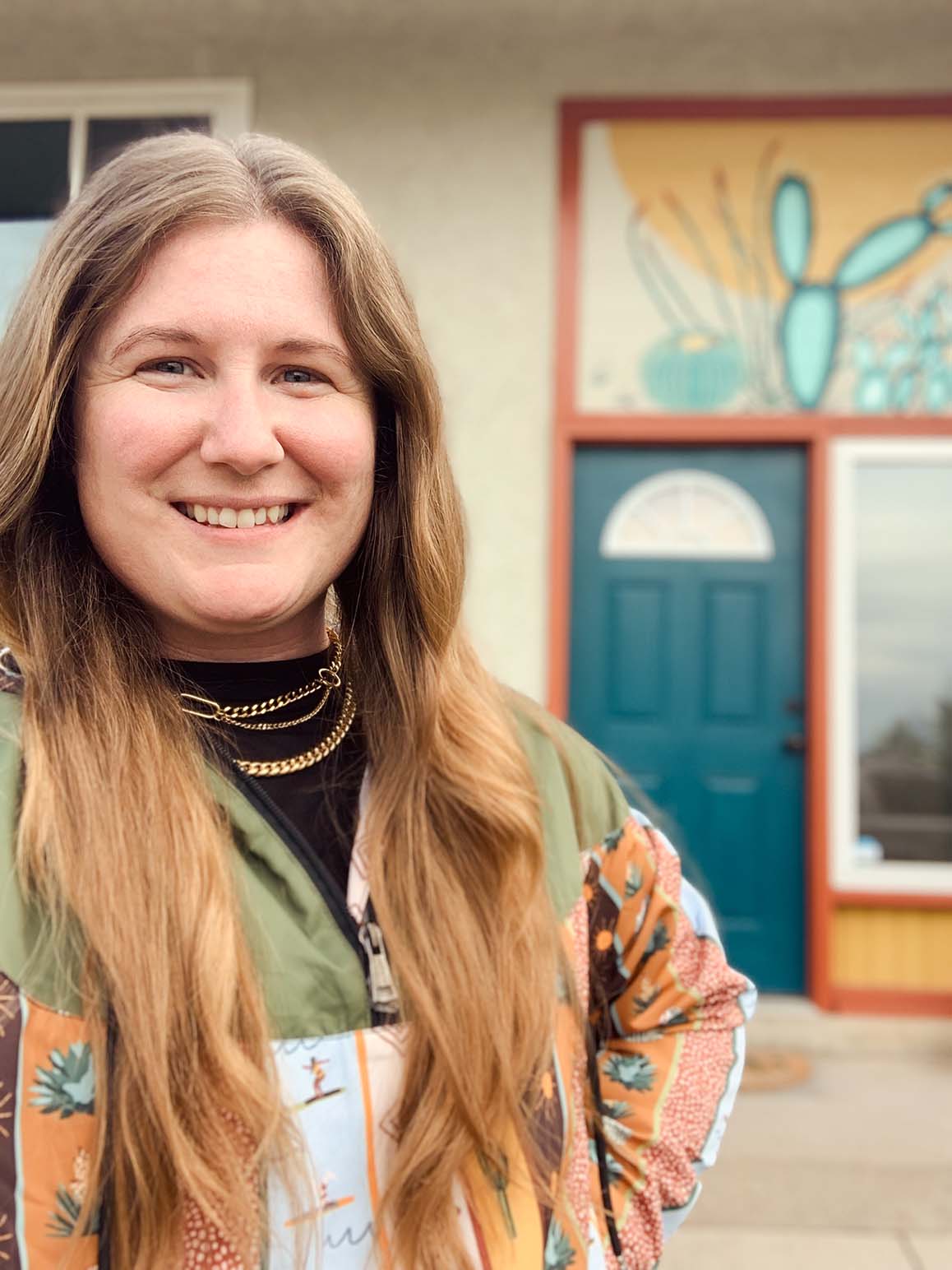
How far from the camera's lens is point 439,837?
1059 millimetres

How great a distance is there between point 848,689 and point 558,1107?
375 cm

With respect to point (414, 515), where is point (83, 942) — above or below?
below

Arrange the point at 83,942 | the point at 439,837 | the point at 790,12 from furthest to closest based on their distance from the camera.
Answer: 1. the point at 790,12
2. the point at 439,837
3. the point at 83,942

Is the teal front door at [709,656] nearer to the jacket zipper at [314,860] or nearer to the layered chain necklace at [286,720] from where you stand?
the layered chain necklace at [286,720]

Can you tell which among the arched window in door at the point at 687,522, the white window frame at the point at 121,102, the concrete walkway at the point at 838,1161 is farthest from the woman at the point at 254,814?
the white window frame at the point at 121,102

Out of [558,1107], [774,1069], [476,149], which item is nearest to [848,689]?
[774,1069]

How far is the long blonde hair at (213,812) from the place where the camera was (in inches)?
33.7

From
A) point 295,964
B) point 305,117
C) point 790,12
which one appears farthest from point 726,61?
point 295,964

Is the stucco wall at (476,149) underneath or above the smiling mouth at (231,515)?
above

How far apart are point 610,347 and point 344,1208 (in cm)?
408

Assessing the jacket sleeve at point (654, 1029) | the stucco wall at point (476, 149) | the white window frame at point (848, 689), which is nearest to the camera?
the jacket sleeve at point (654, 1029)

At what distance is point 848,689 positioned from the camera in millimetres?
4512

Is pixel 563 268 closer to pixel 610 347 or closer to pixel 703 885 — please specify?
pixel 610 347

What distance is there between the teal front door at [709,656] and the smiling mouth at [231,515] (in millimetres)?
3732
